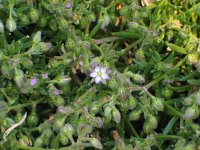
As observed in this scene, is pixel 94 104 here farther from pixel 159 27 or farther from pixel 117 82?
pixel 159 27

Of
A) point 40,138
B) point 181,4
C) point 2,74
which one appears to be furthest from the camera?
point 181,4

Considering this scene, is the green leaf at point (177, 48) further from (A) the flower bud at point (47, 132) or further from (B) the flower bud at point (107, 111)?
(A) the flower bud at point (47, 132)

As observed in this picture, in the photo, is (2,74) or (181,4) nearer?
(2,74)

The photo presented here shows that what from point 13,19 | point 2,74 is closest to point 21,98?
point 2,74

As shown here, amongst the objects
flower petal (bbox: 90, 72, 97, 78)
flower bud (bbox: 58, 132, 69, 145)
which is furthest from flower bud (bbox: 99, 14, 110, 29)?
flower bud (bbox: 58, 132, 69, 145)

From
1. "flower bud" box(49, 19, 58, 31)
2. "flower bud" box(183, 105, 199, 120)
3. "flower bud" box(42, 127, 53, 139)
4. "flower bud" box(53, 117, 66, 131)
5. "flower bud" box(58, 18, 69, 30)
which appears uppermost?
"flower bud" box(58, 18, 69, 30)

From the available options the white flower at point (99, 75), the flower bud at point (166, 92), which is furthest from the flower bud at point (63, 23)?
the flower bud at point (166, 92)

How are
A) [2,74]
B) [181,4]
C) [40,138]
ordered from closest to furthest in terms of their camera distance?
[40,138]
[2,74]
[181,4]

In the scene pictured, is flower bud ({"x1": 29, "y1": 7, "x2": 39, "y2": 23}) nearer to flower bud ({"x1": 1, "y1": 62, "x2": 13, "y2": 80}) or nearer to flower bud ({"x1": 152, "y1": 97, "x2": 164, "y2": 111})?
flower bud ({"x1": 1, "y1": 62, "x2": 13, "y2": 80})

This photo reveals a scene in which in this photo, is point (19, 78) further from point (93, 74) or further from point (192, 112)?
point (192, 112)
